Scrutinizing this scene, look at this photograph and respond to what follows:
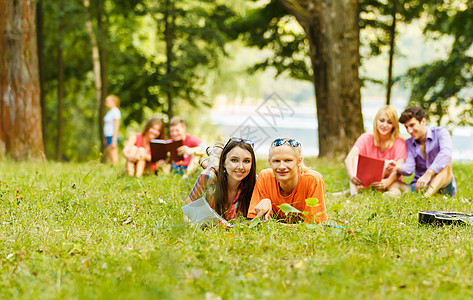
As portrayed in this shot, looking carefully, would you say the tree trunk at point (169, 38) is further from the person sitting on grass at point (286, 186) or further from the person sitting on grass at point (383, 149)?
the person sitting on grass at point (286, 186)

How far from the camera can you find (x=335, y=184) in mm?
Result: 7324

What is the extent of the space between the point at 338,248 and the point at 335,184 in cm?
379

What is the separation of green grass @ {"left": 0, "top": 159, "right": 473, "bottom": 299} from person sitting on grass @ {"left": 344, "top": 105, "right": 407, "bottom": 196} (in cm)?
115

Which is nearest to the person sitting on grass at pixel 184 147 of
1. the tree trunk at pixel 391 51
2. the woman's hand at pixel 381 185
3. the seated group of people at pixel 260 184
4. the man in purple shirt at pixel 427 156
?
the woman's hand at pixel 381 185

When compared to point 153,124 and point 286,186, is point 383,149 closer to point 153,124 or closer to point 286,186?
point 286,186

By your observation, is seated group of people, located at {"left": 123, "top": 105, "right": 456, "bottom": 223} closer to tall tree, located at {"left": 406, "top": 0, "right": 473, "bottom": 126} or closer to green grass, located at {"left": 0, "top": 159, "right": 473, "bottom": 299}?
green grass, located at {"left": 0, "top": 159, "right": 473, "bottom": 299}

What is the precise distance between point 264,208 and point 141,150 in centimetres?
392

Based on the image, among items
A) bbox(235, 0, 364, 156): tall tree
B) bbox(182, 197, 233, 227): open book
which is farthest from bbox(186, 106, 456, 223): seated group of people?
bbox(235, 0, 364, 156): tall tree

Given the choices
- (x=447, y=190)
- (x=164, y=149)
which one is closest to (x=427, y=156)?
(x=447, y=190)

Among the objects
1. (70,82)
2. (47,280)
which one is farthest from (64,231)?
(70,82)

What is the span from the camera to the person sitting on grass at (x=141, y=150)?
7.79 m

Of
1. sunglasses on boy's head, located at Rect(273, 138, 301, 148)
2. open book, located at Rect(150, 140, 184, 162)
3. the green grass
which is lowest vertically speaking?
the green grass

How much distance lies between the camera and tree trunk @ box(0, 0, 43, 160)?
10258mm

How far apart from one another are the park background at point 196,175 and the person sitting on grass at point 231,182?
1.22 ft
